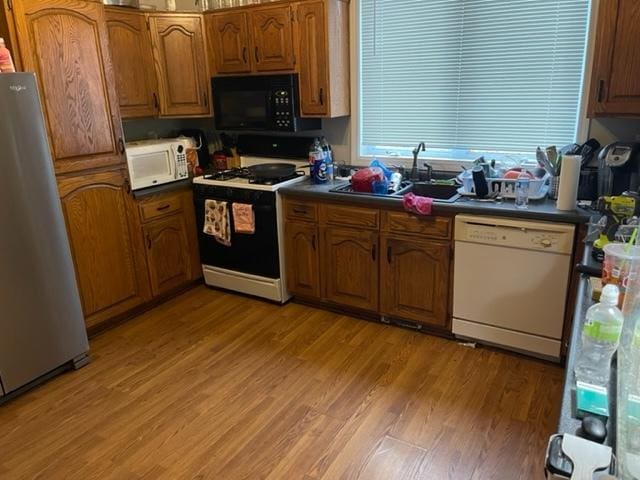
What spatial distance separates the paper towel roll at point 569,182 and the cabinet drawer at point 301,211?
4.73ft

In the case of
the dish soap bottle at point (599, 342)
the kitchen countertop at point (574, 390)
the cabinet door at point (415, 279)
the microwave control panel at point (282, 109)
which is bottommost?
the cabinet door at point (415, 279)

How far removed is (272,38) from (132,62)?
0.98m

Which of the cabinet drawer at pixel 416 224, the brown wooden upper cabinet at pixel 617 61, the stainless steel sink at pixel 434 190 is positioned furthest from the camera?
the stainless steel sink at pixel 434 190

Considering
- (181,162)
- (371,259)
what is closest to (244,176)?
(181,162)

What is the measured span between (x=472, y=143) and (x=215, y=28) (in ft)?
6.62

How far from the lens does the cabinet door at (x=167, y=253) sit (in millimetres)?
3336

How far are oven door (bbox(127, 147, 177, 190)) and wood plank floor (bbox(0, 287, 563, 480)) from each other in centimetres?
101

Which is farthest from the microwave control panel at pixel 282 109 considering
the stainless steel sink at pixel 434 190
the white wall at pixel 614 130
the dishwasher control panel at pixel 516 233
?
the white wall at pixel 614 130

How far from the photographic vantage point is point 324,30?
3.08 meters

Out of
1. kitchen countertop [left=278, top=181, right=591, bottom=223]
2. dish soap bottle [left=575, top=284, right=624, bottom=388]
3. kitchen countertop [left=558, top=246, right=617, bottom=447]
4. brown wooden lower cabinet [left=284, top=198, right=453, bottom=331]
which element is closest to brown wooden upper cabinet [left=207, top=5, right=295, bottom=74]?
kitchen countertop [left=278, top=181, right=591, bottom=223]

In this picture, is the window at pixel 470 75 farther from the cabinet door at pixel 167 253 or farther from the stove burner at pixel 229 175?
the cabinet door at pixel 167 253

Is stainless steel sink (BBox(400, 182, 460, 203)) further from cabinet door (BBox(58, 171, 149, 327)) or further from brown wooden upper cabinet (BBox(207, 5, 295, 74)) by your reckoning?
cabinet door (BBox(58, 171, 149, 327))

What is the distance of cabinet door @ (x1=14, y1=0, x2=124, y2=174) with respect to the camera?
8.12 ft

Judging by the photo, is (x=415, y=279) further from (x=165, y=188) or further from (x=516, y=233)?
(x=165, y=188)
